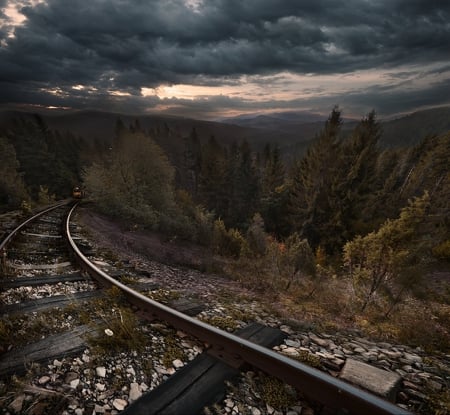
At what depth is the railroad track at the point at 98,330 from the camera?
2.24 meters

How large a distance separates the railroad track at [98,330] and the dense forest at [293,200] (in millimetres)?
4353

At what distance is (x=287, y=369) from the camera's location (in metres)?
2.53

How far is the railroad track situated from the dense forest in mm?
4353

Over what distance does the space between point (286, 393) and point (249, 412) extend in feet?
1.42

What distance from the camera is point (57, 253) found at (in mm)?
7219

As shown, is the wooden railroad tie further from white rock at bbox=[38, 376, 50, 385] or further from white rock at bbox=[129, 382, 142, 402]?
white rock at bbox=[38, 376, 50, 385]

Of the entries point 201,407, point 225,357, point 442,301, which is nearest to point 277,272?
point 225,357

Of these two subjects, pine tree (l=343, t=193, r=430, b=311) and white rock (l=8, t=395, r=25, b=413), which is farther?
pine tree (l=343, t=193, r=430, b=311)

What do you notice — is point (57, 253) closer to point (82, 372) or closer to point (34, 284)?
point (34, 284)

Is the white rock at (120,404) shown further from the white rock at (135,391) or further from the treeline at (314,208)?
the treeline at (314,208)

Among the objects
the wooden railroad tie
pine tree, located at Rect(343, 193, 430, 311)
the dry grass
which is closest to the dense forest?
pine tree, located at Rect(343, 193, 430, 311)

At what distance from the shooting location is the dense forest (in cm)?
973

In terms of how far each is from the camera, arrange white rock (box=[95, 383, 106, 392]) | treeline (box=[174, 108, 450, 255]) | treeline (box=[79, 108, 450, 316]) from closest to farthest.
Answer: white rock (box=[95, 383, 106, 392])
treeline (box=[79, 108, 450, 316])
treeline (box=[174, 108, 450, 255])

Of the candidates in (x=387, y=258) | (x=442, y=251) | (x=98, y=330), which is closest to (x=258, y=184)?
(x=442, y=251)
